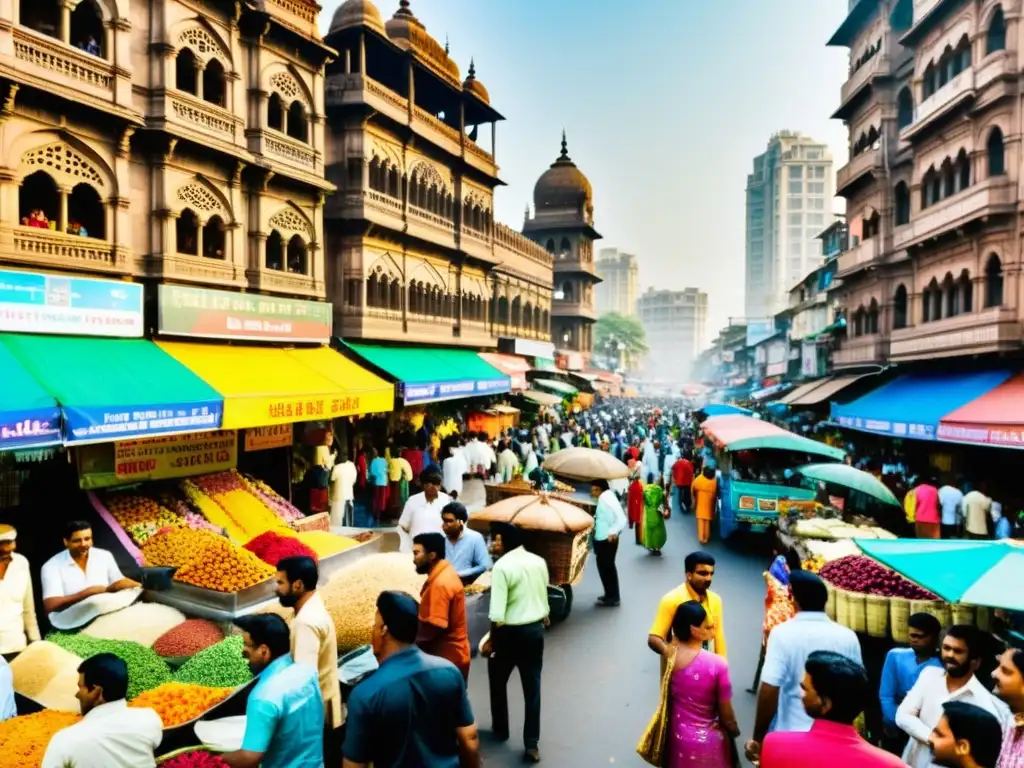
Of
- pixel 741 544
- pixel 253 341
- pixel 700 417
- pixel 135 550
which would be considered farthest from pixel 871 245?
pixel 135 550

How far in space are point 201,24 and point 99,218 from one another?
421cm

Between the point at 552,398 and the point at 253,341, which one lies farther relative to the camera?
the point at 552,398

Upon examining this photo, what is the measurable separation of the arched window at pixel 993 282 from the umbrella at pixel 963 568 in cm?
1470

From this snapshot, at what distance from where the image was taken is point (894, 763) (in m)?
2.78

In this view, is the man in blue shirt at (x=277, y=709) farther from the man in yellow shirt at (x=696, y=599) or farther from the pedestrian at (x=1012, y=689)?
the pedestrian at (x=1012, y=689)

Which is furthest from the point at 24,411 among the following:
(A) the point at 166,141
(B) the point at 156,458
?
(A) the point at 166,141

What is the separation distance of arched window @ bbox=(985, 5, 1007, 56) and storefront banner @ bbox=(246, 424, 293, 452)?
1902 centimetres

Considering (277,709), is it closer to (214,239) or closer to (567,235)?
(214,239)

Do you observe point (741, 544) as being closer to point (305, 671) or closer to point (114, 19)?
point (305, 671)

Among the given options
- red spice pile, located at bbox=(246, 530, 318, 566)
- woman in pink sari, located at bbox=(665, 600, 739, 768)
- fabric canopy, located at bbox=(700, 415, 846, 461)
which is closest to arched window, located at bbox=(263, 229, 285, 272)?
red spice pile, located at bbox=(246, 530, 318, 566)

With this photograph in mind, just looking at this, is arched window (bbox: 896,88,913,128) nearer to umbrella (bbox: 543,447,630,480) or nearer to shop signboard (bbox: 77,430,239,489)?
umbrella (bbox: 543,447,630,480)

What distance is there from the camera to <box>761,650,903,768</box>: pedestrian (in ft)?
9.22

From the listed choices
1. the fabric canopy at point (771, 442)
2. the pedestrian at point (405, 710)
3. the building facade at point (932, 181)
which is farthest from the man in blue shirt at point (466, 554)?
the building facade at point (932, 181)

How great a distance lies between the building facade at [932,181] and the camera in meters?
16.2
